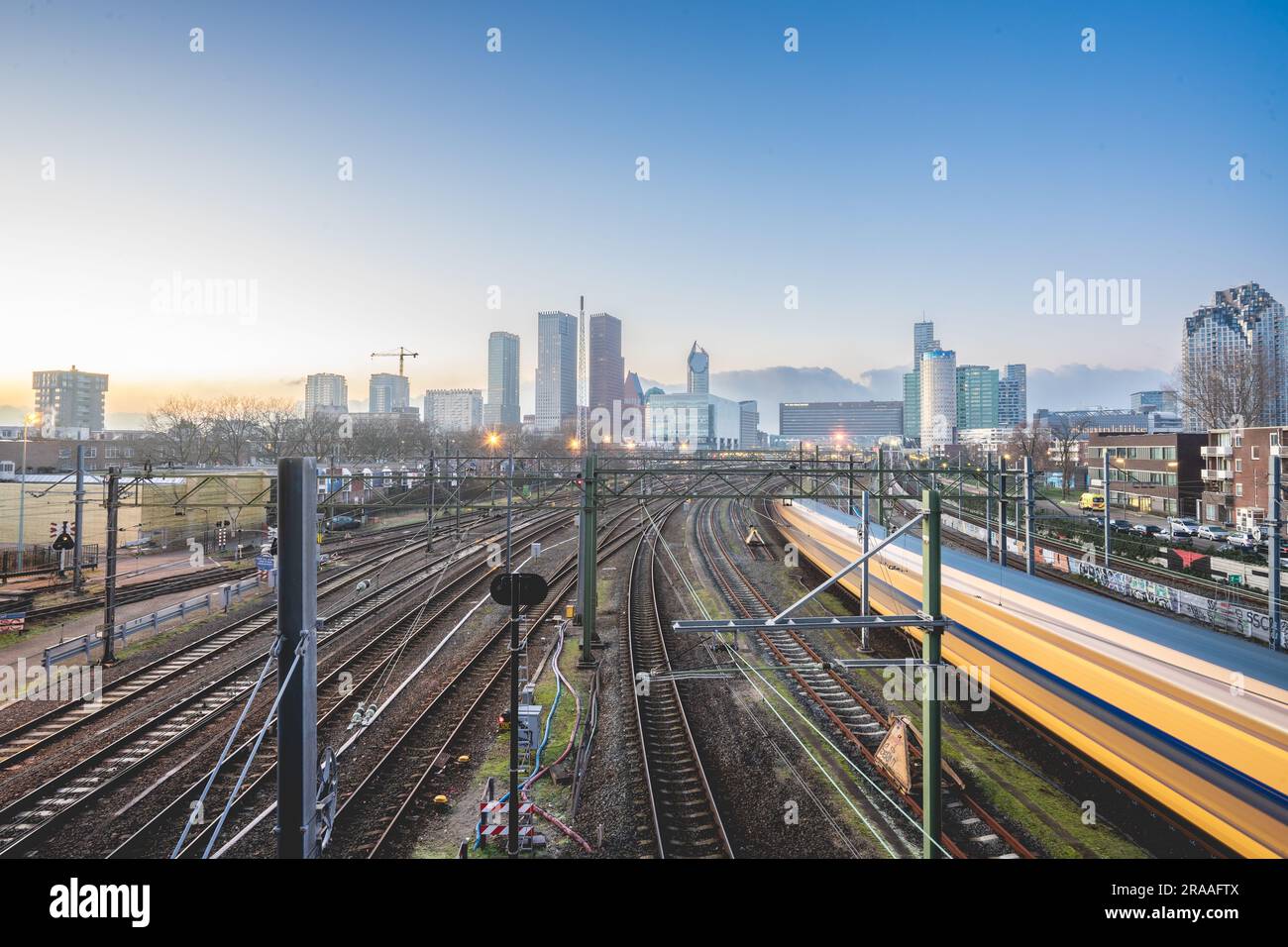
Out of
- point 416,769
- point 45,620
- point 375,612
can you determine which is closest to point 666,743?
point 416,769

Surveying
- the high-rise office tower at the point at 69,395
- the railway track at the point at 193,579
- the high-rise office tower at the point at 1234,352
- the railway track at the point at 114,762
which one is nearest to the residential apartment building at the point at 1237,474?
the high-rise office tower at the point at 1234,352

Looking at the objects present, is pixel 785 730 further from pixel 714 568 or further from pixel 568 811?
pixel 714 568

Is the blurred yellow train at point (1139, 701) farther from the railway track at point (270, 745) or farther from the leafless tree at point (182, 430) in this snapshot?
the leafless tree at point (182, 430)

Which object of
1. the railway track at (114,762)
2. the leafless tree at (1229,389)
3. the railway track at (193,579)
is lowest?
the railway track at (114,762)

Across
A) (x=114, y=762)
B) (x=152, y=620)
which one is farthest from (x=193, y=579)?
(x=114, y=762)

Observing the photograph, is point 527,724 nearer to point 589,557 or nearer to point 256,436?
point 589,557
